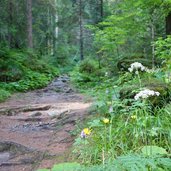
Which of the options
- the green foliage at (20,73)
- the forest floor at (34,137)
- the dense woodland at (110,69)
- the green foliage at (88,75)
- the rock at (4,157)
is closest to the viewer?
the dense woodland at (110,69)

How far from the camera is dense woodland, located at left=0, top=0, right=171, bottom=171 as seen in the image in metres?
3.35

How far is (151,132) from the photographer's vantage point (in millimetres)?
3268

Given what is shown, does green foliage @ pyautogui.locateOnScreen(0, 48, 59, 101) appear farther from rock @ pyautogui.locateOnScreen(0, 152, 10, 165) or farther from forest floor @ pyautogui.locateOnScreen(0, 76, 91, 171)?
rock @ pyautogui.locateOnScreen(0, 152, 10, 165)

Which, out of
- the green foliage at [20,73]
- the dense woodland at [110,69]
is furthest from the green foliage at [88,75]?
the green foliage at [20,73]

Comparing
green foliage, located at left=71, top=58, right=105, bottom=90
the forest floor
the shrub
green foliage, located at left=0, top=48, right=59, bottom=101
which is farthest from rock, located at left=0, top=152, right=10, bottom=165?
green foliage, located at left=71, top=58, right=105, bottom=90

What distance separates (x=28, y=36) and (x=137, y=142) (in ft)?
51.5

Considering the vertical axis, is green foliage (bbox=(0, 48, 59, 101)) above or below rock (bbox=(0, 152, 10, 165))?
above

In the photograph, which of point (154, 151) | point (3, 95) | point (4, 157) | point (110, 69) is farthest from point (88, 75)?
point (154, 151)

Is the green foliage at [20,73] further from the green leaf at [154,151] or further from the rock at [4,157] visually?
the green leaf at [154,151]

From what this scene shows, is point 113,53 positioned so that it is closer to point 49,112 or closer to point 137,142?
point 49,112

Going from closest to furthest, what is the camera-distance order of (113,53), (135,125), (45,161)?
(135,125) → (45,161) → (113,53)

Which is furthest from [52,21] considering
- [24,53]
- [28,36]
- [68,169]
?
[68,169]

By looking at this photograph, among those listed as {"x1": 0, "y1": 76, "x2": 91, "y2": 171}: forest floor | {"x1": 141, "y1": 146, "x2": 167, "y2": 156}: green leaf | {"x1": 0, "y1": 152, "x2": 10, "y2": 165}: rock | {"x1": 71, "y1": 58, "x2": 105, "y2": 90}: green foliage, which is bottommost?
{"x1": 0, "y1": 152, "x2": 10, "y2": 165}: rock

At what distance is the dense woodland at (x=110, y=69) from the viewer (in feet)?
11.0
